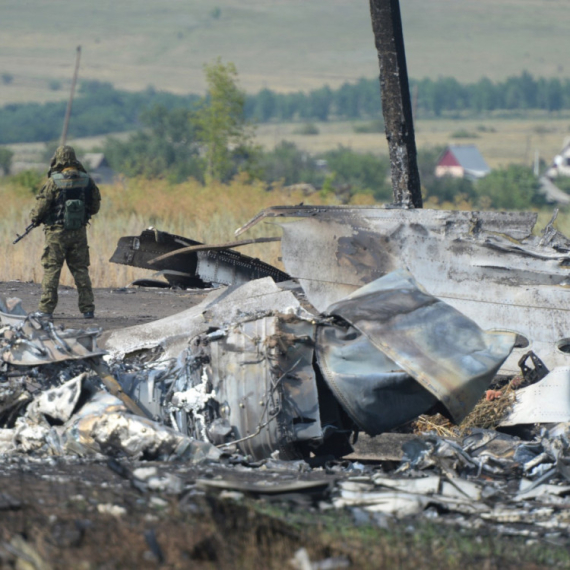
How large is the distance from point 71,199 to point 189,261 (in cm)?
137

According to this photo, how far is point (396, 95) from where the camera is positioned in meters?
9.29

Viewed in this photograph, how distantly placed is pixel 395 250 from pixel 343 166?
58.1 meters

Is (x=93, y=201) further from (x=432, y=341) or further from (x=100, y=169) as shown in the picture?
(x=100, y=169)

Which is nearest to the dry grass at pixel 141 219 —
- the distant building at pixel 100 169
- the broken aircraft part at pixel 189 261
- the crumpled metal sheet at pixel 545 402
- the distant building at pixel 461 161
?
the broken aircraft part at pixel 189 261

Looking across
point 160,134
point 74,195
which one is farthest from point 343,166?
point 74,195

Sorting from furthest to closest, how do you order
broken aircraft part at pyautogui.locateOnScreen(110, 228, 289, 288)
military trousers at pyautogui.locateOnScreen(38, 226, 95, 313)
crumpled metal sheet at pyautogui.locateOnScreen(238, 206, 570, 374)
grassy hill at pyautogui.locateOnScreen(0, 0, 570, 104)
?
grassy hill at pyautogui.locateOnScreen(0, 0, 570, 104) < military trousers at pyautogui.locateOnScreen(38, 226, 95, 313) < broken aircraft part at pyautogui.locateOnScreen(110, 228, 289, 288) < crumpled metal sheet at pyautogui.locateOnScreen(238, 206, 570, 374)

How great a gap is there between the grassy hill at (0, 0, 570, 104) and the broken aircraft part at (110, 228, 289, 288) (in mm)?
123379

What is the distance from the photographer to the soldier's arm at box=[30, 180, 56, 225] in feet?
28.8

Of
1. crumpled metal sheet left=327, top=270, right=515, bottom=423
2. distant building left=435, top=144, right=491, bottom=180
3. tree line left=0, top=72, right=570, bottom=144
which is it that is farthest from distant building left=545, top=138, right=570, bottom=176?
crumpled metal sheet left=327, top=270, right=515, bottom=423

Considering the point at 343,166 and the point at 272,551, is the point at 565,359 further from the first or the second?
the point at 343,166

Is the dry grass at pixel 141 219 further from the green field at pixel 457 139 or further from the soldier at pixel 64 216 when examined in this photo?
the green field at pixel 457 139

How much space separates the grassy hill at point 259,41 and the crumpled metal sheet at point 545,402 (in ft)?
414

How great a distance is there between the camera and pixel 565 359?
6.87 metres

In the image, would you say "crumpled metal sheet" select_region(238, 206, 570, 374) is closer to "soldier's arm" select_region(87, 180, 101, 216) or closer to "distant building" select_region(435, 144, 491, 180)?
"soldier's arm" select_region(87, 180, 101, 216)
